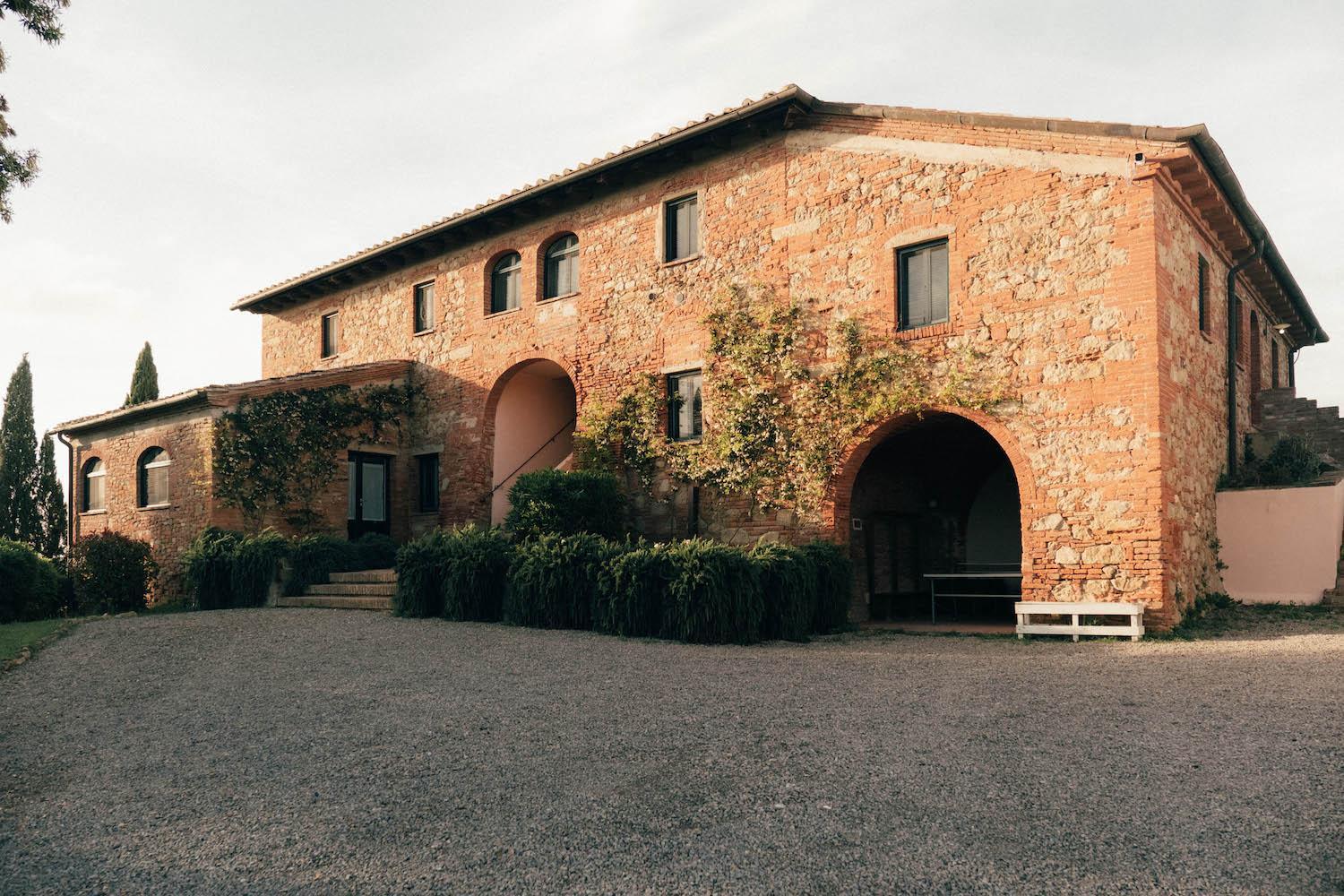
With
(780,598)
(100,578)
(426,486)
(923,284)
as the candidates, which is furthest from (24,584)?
(923,284)

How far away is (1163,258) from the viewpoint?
9.79 m

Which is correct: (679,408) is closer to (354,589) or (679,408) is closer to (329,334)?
(354,589)

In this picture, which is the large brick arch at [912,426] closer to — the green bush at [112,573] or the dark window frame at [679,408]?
the dark window frame at [679,408]

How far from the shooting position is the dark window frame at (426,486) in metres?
16.5

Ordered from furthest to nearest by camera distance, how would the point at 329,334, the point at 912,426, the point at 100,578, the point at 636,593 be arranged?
the point at 329,334, the point at 100,578, the point at 912,426, the point at 636,593

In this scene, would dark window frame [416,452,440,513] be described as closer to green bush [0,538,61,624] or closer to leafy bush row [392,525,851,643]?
leafy bush row [392,525,851,643]

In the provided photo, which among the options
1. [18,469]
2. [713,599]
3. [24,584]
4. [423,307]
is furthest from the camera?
[18,469]

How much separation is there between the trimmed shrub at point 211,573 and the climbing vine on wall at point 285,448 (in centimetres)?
111

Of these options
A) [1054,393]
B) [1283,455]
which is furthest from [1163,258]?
[1283,455]

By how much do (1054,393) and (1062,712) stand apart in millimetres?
5088

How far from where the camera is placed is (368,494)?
16250 mm

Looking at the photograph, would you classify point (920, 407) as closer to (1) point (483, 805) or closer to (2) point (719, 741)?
(2) point (719, 741)

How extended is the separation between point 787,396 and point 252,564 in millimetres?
8015

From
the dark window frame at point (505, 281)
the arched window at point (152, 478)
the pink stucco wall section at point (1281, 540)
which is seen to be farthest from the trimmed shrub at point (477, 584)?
the pink stucco wall section at point (1281, 540)
